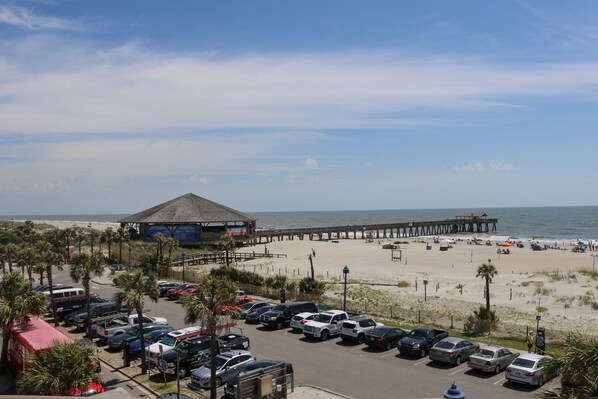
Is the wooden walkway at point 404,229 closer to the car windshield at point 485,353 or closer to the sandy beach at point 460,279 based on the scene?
the sandy beach at point 460,279

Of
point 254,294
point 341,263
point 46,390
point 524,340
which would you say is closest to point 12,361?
point 46,390

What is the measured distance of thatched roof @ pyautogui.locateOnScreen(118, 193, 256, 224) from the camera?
3219 inches

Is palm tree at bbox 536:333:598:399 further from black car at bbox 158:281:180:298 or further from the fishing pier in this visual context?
A: the fishing pier

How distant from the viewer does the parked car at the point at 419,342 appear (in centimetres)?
2544

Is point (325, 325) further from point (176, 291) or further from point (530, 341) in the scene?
point (176, 291)

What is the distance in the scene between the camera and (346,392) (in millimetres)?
20781

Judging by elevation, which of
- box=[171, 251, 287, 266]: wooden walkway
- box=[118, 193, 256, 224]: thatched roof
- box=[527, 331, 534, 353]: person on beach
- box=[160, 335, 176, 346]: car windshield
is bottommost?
box=[527, 331, 534, 353]: person on beach

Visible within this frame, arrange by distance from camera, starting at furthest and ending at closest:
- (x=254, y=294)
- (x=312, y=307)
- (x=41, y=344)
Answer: (x=254, y=294), (x=312, y=307), (x=41, y=344)

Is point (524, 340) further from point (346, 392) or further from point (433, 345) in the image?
point (346, 392)

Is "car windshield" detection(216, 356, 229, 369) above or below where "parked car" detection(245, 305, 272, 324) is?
above

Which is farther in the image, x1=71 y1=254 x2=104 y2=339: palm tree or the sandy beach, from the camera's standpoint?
the sandy beach

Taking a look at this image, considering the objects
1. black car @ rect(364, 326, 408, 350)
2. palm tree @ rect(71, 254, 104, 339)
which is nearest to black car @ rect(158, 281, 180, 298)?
palm tree @ rect(71, 254, 104, 339)

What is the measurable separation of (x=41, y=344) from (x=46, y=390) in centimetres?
573

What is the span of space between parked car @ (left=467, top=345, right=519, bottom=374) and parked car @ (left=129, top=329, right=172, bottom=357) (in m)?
15.1
